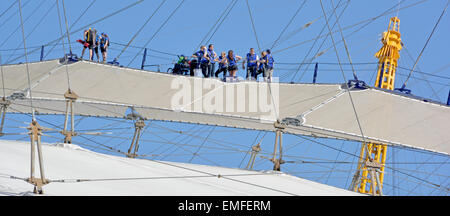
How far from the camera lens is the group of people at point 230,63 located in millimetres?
29188

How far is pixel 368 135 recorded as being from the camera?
27.9 m

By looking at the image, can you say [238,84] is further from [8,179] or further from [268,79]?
[8,179]

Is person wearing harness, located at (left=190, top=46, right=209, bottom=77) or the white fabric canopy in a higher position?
person wearing harness, located at (left=190, top=46, right=209, bottom=77)

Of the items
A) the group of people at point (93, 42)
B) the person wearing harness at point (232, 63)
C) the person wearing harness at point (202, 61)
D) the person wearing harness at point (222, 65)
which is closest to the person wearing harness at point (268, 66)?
the person wearing harness at point (232, 63)

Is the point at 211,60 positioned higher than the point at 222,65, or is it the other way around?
the point at 211,60

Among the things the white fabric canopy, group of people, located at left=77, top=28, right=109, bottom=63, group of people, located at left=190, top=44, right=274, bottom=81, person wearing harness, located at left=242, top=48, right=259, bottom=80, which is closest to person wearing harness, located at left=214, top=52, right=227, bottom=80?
group of people, located at left=190, top=44, right=274, bottom=81

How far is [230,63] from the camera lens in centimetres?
2975

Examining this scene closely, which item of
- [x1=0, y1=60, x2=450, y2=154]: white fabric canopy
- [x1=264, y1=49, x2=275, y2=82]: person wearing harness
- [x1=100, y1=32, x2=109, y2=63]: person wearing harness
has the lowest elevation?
[x1=0, y1=60, x2=450, y2=154]: white fabric canopy

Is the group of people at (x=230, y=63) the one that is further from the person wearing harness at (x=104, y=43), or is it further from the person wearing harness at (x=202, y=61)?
the person wearing harness at (x=104, y=43)

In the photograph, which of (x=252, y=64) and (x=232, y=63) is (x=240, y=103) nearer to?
(x=252, y=64)

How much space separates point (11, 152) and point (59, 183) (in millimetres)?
3501

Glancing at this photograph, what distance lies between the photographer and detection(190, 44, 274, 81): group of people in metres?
29.2

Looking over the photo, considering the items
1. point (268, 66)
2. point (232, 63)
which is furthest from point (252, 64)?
point (232, 63)

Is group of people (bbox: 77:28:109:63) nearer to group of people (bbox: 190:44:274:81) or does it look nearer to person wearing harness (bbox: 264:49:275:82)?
group of people (bbox: 190:44:274:81)
